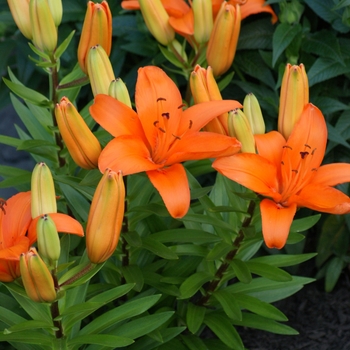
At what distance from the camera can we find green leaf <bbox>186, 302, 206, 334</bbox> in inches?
58.0

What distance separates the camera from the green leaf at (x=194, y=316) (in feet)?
4.84

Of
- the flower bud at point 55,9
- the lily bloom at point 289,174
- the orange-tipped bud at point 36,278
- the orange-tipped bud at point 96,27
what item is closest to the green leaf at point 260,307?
the lily bloom at point 289,174

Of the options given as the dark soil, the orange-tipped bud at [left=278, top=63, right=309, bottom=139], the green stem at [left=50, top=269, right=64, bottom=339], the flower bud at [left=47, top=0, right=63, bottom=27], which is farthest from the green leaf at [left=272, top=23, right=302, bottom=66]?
the green stem at [left=50, top=269, right=64, bottom=339]

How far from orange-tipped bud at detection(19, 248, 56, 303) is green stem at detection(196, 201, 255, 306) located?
449 millimetres

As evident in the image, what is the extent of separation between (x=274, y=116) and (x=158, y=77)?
709mm

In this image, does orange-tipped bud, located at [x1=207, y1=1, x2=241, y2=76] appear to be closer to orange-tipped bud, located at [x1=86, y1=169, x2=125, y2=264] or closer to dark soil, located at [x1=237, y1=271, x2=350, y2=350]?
orange-tipped bud, located at [x1=86, y1=169, x2=125, y2=264]

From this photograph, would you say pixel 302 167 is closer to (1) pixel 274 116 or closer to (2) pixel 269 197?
(2) pixel 269 197

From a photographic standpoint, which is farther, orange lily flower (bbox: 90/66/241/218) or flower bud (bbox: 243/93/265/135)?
flower bud (bbox: 243/93/265/135)

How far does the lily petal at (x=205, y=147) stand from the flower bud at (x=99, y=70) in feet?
0.66

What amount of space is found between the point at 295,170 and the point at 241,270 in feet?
0.93

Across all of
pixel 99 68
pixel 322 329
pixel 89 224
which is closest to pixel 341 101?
pixel 322 329

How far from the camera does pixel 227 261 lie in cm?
144

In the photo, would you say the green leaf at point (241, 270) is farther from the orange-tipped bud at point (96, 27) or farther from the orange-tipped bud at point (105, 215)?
the orange-tipped bud at point (96, 27)

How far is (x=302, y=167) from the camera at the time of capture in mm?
1221
